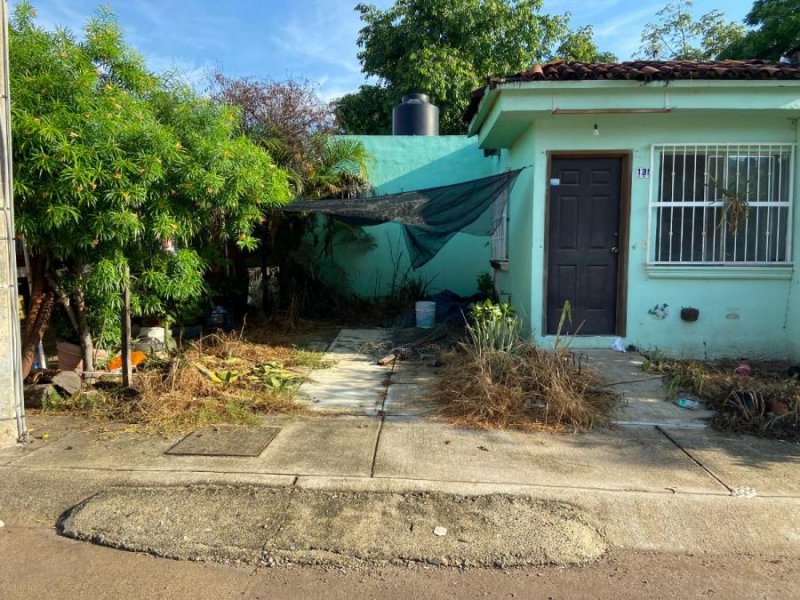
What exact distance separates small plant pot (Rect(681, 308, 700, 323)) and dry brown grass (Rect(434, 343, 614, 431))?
6.37ft

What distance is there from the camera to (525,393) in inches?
207

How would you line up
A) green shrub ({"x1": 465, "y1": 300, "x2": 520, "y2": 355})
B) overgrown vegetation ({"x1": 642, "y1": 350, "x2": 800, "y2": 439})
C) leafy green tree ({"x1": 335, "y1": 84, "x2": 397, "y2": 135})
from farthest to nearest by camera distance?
1. leafy green tree ({"x1": 335, "y1": 84, "x2": 397, "y2": 135})
2. green shrub ({"x1": 465, "y1": 300, "x2": 520, "y2": 355})
3. overgrown vegetation ({"x1": 642, "y1": 350, "x2": 800, "y2": 439})

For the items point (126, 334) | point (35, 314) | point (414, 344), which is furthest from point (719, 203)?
point (35, 314)

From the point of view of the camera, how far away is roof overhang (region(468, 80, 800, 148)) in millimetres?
6379

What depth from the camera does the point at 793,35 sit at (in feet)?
52.7

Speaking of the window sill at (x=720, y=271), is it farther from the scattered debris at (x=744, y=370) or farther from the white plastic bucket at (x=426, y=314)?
the white plastic bucket at (x=426, y=314)

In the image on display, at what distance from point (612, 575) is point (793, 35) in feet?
60.5

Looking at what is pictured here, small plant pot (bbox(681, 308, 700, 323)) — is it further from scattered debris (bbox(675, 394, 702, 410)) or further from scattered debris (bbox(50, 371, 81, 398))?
scattered debris (bbox(50, 371, 81, 398))

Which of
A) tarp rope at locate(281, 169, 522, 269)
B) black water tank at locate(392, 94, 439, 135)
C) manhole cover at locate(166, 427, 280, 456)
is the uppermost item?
black water tank at locate(392, 94, 439, 135)

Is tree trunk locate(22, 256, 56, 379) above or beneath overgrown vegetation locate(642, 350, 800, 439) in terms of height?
above

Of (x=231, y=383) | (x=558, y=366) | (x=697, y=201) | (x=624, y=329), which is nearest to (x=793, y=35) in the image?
(x=697, y=201)

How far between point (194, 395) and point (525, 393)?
3.02 m

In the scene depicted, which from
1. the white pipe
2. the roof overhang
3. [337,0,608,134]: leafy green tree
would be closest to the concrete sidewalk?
the white pipe

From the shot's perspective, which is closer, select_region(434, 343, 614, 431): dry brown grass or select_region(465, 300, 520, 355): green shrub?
select_region(434, 343, 614, 431): dry brown grass
